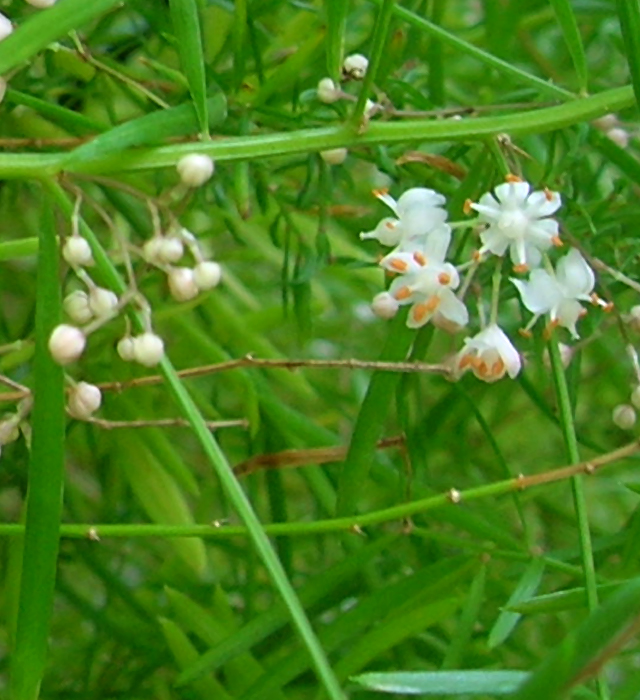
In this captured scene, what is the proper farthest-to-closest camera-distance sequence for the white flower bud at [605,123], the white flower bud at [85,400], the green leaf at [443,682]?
the white flower bud at [605,123]
the white flower bud at [85,400]
the green leaf at [443,682]

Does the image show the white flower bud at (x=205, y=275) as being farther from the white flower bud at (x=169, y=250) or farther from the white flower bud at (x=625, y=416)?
the white flower bud at (x=625, y=416)

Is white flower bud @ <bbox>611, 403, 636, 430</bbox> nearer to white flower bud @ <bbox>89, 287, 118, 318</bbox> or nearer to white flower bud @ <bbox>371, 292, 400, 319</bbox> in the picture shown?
white flower bud @ <bbox>371, 292, 400, 319</bbox>

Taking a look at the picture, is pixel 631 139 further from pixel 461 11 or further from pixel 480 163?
pixel 461 11

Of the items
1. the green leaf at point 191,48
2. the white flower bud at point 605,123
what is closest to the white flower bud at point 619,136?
the white flower bud at point 605,123

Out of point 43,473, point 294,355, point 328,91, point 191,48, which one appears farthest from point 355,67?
point 294,355

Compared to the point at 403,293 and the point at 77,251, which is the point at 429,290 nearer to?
the point at 403,293

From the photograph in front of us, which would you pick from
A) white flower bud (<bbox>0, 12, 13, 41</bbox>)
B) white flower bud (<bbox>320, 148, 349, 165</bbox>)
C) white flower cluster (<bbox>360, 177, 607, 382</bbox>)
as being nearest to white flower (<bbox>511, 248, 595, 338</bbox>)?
white flower cluster (<bbox>360, 177, 607, 382</bbox>)
